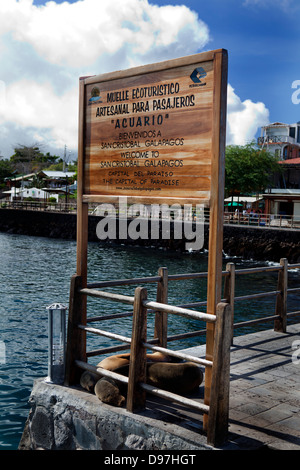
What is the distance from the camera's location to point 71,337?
5055mm

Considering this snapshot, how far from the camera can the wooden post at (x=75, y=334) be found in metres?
5.01

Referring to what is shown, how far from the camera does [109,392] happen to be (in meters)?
4.44

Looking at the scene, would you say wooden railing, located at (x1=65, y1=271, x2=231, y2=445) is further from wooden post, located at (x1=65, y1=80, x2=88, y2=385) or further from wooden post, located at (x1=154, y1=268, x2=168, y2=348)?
wooden post, located at (x1=154, y1=268, x2=168, y2=348)

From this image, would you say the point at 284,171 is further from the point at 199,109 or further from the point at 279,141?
the point at 199,109

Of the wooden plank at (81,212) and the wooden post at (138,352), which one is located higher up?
the wooden plank at (81,212)

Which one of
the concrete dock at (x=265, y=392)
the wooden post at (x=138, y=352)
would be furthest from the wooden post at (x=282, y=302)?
the wooden post at (x=138, y=352)

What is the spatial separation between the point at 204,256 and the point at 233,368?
101 feet

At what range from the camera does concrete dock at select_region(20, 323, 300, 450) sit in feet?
12.8

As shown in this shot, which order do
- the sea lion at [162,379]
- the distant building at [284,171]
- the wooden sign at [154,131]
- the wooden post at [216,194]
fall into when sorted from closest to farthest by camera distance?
the wooden post at [216,194] < the wooden sign at [154,131] < the sea lion at [162,379] < the distant building at [284,171]

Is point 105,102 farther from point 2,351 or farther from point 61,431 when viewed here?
point 2,351

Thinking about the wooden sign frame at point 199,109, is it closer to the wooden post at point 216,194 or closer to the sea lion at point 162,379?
the wooden post at point 216,194

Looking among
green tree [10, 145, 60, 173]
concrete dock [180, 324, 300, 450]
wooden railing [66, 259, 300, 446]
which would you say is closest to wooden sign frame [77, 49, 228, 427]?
wooden railing [66, 259, 300, 446]

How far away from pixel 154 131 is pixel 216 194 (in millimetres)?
946
